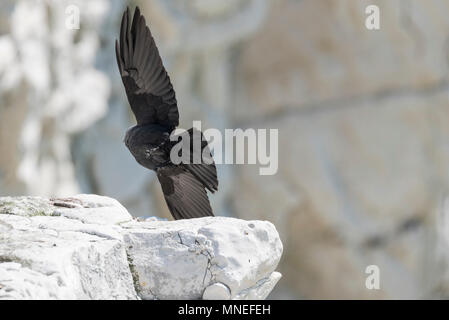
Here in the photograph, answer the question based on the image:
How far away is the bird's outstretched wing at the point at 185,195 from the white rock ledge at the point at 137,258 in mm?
827

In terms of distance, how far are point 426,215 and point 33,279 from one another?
220 inches

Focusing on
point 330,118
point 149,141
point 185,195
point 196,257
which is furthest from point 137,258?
point 330,118

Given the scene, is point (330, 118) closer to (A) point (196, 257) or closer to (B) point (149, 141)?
(B) point (149, 141)

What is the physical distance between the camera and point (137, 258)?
7.25 feet

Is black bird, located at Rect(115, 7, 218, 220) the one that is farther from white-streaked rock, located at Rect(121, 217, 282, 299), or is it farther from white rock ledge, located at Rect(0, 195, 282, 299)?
white-streaked rock, located at Rect(121, 217, 282, 299)

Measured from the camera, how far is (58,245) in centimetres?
214

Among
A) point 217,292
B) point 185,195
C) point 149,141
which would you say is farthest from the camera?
point 185,195

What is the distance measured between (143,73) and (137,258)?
3.27 feet

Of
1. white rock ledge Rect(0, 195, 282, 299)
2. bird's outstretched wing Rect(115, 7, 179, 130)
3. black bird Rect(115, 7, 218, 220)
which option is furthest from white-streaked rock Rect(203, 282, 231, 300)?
bird's outstretched wing Rect(115, 7, 179, 130)

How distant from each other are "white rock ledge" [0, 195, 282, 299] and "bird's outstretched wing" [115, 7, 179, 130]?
2.37ft

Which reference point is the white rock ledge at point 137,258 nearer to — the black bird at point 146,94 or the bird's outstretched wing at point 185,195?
the black bird at point 146,94

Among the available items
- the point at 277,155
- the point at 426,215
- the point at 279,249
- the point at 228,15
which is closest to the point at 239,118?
the point at 277,155

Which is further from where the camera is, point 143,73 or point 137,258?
point 143,73
